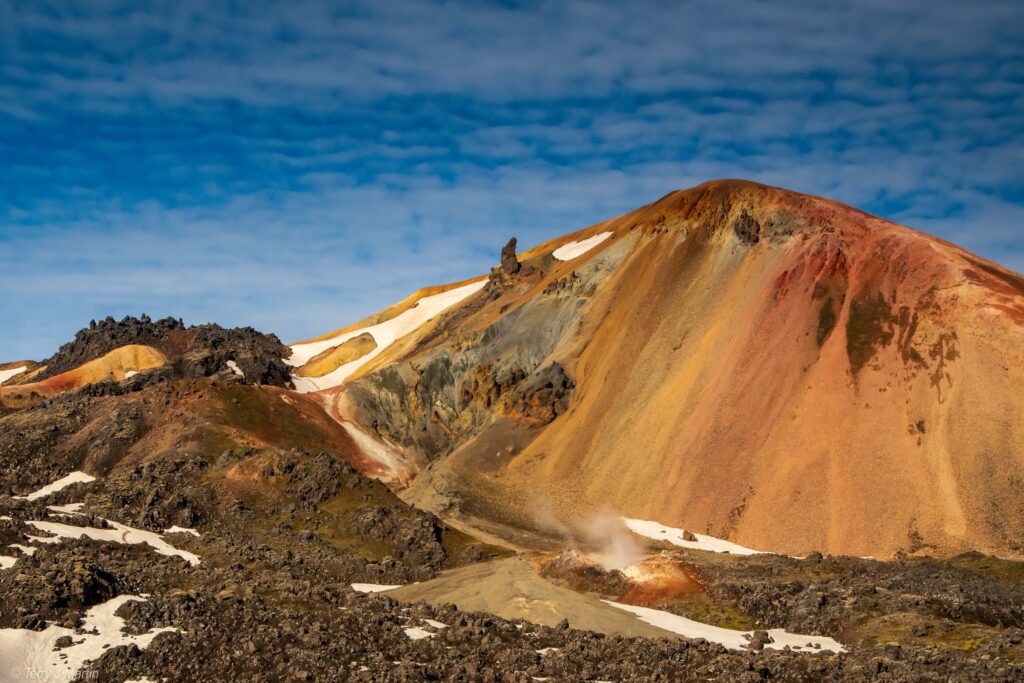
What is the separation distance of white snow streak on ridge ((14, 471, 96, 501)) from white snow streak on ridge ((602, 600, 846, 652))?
3211 cm

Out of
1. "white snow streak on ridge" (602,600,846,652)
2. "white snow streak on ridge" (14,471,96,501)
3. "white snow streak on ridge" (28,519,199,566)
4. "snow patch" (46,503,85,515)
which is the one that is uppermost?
"white snow streak on ridge" (14,471,96,501)

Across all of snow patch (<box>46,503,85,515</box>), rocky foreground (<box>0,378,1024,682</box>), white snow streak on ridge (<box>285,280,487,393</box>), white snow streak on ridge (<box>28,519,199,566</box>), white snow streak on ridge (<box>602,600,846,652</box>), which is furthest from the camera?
Answer: white snow streak on ridge (<box>285,280,487,393</box>)

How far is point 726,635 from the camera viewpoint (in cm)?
3058

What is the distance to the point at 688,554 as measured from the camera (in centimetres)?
4334

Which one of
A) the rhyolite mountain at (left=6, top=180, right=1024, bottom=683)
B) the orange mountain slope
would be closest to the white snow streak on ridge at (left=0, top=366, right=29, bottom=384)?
the orange mountain slope

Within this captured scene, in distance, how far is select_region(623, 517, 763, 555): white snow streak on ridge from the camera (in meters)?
44.6

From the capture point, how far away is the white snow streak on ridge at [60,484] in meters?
47.2

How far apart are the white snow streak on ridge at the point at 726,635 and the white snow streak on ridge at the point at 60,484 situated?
105 ft

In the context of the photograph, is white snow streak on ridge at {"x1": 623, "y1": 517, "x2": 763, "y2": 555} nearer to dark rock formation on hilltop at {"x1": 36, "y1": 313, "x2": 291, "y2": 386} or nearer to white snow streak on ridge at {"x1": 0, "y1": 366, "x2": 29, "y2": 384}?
dark rock formation on hilltop at {"x1": 36, "y1": 313, "x2": 291, "y2": 386}

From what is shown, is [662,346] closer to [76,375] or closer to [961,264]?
[961,264]

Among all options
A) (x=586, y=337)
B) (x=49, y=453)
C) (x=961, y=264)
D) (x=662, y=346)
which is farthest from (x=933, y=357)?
(x=49, y=453)

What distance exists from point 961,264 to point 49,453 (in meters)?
56.6

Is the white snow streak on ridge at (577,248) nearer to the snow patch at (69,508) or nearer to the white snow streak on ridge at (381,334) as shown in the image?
the white snow streak on ridge at (381,334)

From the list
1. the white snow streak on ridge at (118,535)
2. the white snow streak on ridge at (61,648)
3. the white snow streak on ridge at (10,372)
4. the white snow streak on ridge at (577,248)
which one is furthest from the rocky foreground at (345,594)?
the white snow streak on ridge at (10,372)
